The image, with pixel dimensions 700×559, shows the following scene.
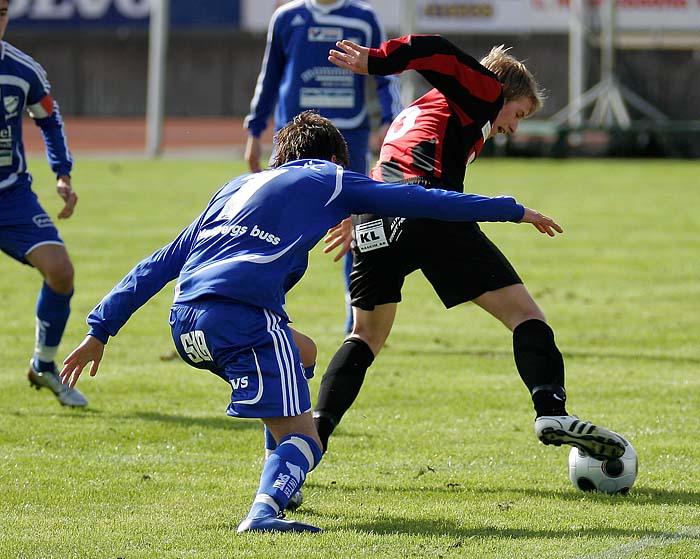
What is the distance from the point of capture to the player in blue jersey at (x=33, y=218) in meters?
7.23

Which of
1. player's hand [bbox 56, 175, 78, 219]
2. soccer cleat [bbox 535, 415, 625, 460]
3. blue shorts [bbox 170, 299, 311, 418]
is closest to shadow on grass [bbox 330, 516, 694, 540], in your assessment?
soccer cleat [bbox 535, 415, 625, 460]

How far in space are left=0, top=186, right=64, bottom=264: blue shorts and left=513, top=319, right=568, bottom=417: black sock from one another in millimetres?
2994

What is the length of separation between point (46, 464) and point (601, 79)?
30127 mm

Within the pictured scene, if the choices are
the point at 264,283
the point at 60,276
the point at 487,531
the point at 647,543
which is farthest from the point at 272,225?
the point at 60,276

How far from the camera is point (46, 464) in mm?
5930

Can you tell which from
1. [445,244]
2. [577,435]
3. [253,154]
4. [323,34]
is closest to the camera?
[577,435]

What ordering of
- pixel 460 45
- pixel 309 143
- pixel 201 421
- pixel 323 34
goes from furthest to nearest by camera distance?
1. pixel 460 45
2. pixel 323 34
3. pixel 201 421
4. pixel 309 143

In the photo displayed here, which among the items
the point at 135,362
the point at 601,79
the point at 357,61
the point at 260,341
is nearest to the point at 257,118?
the point at 135,362

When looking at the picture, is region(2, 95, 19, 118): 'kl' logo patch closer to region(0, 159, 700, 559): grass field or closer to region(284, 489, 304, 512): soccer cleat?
region(0, 159, 700, 559): grass field

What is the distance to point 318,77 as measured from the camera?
870cm

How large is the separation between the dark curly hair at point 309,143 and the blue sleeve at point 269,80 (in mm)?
3682

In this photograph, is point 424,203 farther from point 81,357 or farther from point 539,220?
point 81,357

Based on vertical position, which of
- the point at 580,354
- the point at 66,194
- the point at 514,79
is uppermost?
the point at 514,79

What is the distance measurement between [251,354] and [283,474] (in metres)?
0.44
